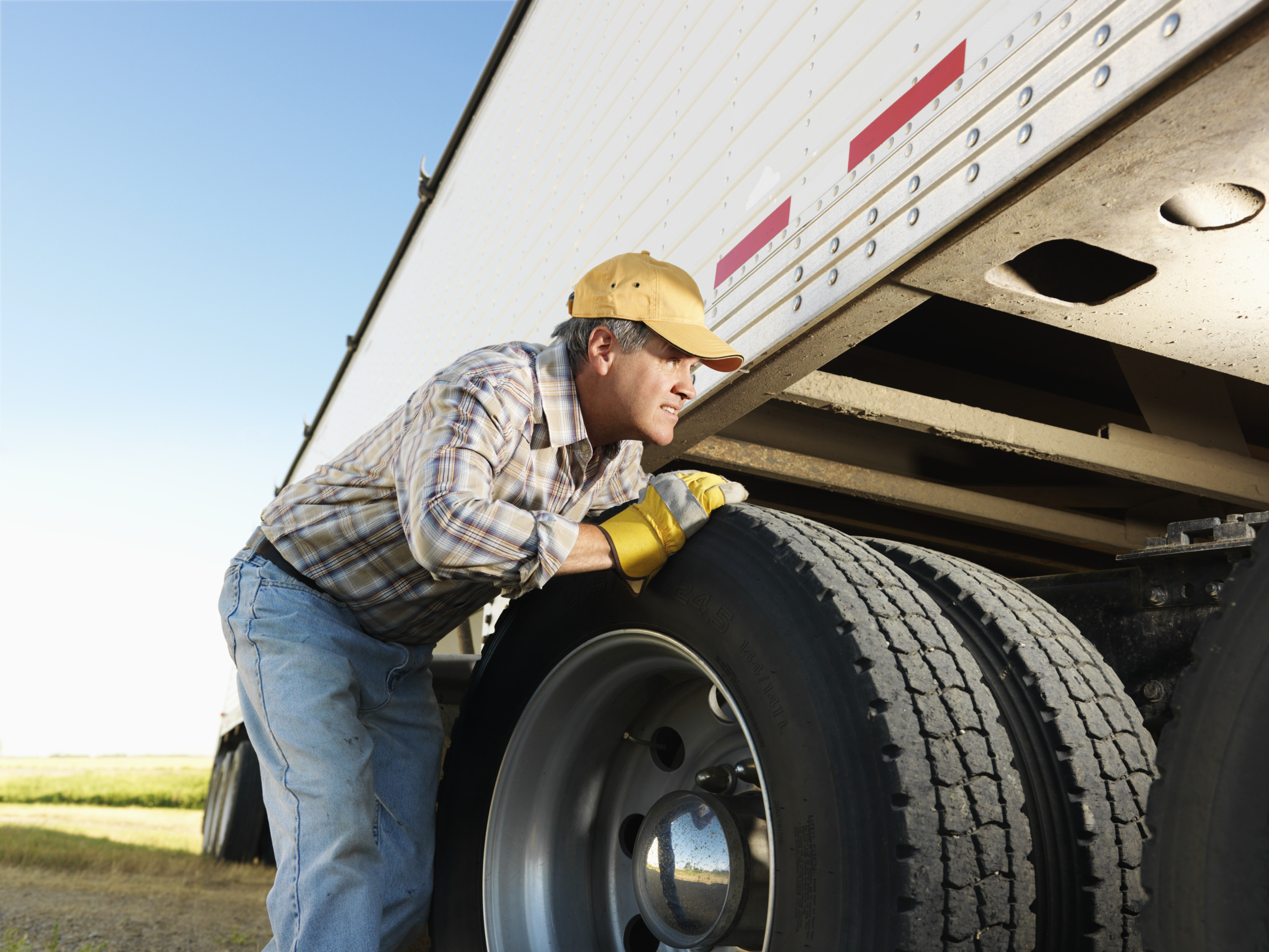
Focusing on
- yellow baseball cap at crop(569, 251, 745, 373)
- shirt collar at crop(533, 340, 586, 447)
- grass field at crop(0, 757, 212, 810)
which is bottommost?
grass field at crop(0, 757, 212, 810)

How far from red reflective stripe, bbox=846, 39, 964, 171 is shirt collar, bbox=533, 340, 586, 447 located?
0.76 meters

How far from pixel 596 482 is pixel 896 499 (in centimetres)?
116

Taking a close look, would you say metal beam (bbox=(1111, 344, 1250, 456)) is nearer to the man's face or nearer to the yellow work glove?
the man's face

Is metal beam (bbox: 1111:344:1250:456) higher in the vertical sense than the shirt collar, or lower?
higher

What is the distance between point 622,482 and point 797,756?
3.74 feet

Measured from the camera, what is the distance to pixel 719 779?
1872 millimetres

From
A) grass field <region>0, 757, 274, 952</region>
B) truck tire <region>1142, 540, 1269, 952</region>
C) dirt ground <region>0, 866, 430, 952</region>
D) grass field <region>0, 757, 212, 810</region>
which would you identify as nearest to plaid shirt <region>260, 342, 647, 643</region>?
truck tire <region>1142, 540, 1269, 952</region>

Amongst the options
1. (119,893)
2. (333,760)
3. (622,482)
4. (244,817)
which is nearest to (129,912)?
(119,893)

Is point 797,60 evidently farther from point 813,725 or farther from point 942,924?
point 942,924

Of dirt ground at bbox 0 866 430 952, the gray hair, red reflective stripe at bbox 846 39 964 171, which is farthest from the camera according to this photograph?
dirt ground at bbox 0 866 430 952

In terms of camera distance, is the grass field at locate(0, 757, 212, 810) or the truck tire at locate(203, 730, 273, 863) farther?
the grass field at locate(0, 757, 212, 810)

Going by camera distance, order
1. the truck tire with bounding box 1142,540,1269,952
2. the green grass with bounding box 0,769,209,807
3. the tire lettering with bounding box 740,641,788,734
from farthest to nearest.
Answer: the green grass with bounding box 0,769,209,807 → the tire lettering with bounding box 740,641,788,734 → the truck tire with bounding box 1142,540,1269,952

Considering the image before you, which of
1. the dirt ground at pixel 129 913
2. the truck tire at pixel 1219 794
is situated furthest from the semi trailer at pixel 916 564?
the dirt ground at pixel 129 913

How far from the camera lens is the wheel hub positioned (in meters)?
1.65
